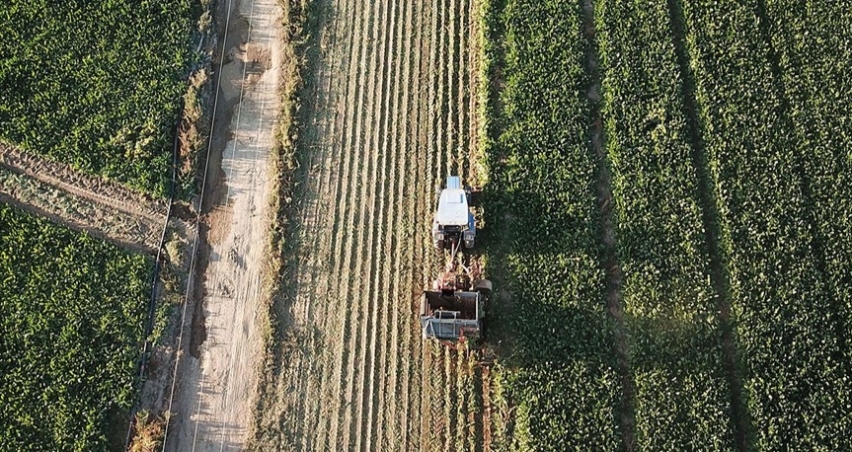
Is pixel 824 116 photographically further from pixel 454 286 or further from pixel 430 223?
pixel 454 286

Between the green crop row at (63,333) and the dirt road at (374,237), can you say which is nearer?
the green crop row at (63,333)

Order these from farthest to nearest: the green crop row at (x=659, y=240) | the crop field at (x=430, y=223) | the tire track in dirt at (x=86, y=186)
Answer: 1. the tire track in dirt at (x=86, y=186)
2. the crop field at (x=430, y=223)
3. the green crop row at (x=659, y=240)

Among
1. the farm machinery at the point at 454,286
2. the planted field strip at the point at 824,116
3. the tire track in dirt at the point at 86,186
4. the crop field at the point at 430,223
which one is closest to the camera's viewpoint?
the farm machinery at the point at 454,286

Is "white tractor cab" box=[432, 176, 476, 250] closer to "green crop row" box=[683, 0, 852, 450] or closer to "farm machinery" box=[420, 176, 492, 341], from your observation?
"farm machinery" box=[420, 176, 492, 341]

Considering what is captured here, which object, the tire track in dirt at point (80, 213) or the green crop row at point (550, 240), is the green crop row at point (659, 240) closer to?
the green crop row at point (550, 240)

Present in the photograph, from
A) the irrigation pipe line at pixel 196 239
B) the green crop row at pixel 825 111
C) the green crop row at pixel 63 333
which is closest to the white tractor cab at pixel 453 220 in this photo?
the irrigation pipe line at pixel 196 239

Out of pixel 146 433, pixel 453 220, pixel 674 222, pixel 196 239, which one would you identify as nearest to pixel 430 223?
pixel 453 220

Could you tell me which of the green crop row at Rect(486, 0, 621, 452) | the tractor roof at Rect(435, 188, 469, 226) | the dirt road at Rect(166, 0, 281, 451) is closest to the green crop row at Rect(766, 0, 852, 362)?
the green crop row at Rect(486, 0, 621, 452)
